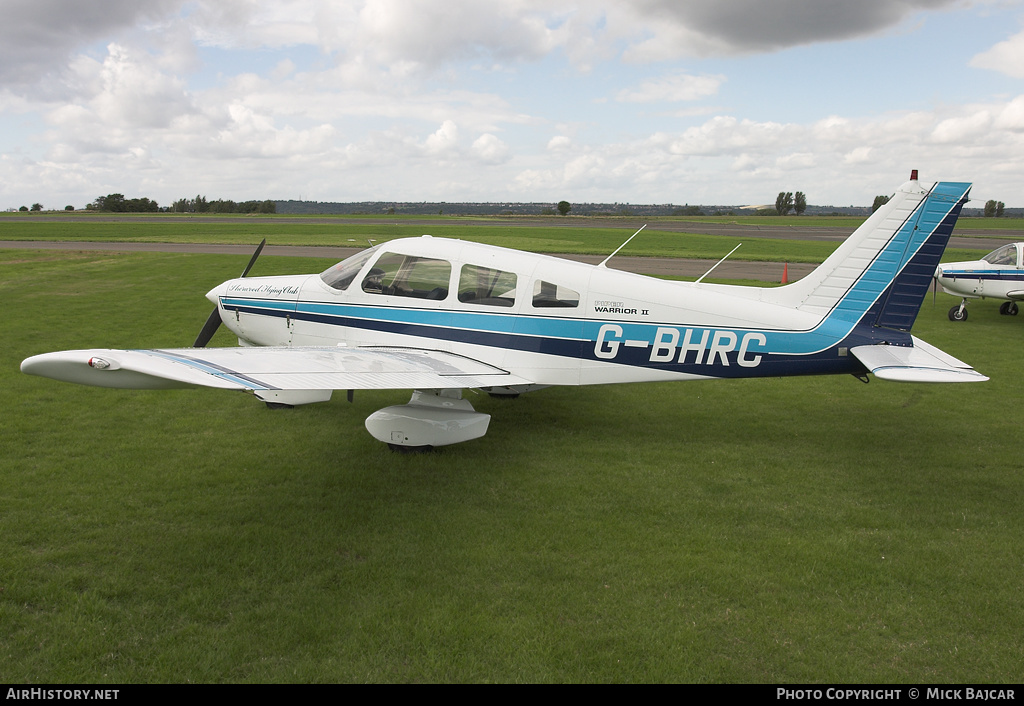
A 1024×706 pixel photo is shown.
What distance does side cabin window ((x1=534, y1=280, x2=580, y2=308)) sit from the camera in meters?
7.31

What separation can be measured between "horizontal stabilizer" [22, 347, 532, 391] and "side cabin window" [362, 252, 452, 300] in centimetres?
71

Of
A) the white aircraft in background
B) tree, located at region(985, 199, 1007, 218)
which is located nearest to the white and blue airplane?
the white aircraft in background

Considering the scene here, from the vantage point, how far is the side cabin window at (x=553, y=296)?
24.0ft

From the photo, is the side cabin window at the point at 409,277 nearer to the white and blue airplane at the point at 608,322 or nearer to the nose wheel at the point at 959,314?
the white and blue airplane at the point at 608,322

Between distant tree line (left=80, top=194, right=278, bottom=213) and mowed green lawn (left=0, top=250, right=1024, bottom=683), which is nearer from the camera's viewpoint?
mowed green lawn (left=0, top=250, right=1024, bottom=683)

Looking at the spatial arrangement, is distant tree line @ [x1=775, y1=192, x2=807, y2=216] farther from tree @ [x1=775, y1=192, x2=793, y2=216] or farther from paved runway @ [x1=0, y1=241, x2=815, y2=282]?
paved runway @ [x1=0, y1=241, x2=815, y2=282]

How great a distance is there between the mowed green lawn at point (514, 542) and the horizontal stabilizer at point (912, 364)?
1.13 meters

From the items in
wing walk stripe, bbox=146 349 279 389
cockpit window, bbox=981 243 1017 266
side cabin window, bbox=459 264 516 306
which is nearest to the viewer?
wing walk stripe, bbox=146 349 279 389

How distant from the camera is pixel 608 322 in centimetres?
722

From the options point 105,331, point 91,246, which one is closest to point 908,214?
point 105,331

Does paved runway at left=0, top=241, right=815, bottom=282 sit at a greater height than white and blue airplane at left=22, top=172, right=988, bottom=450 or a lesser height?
lesser

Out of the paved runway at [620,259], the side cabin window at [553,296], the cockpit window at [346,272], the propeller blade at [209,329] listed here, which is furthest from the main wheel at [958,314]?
the propeller blade at [209,329]

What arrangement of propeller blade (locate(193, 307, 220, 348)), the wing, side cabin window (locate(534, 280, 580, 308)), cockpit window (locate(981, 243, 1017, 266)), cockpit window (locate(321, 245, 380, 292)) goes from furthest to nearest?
cockpit window (locate(981, 243, 1017, 266)) → propeller blade (locate(193, 307, 220, 348)) → cockpit window (locate(321, 245, 380, 292)) → side cabin window (locate(534, 280, 580, 308)) → the wing

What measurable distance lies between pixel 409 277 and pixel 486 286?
3.18 ft
